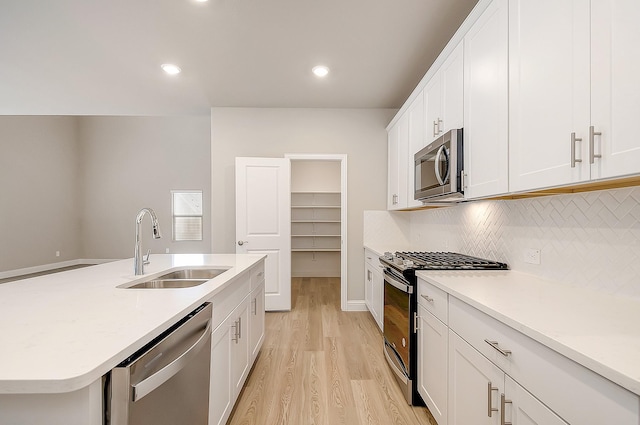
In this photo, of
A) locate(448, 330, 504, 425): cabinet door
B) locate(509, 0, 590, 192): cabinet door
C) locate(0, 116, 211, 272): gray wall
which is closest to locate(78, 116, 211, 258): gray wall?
locate(0, 116, 211, 272): gray wall

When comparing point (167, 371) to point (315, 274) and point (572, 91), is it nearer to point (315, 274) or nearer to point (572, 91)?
point (572, 91)

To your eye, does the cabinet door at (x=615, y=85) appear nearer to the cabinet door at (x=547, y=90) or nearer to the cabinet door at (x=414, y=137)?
the cabinet door at (x=547, y=90)

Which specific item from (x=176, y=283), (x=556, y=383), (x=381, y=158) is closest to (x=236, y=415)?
(x=176, y=283)

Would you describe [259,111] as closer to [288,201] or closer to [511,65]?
[288,201]

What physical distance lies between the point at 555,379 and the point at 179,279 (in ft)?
6.86

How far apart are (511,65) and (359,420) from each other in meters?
2.17

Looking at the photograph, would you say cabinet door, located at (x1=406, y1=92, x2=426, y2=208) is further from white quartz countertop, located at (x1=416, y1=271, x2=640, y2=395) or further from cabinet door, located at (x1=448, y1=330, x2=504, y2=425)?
cabinet door, located at (x1=448, y1=330, x2=504, y2=425)

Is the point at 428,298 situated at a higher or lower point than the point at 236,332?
higher

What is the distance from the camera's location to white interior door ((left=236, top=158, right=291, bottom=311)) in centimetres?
421

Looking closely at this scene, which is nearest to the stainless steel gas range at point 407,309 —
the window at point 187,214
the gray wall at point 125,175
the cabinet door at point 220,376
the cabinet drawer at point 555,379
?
the cabinet drawer at point 555,379

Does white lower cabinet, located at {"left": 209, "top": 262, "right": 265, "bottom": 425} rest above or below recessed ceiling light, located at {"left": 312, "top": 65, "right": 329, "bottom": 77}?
below

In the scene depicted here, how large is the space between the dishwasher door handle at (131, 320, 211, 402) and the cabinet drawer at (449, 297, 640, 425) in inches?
44.7

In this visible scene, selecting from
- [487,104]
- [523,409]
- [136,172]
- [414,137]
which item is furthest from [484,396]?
[136,172]

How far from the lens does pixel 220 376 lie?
5.48ft
